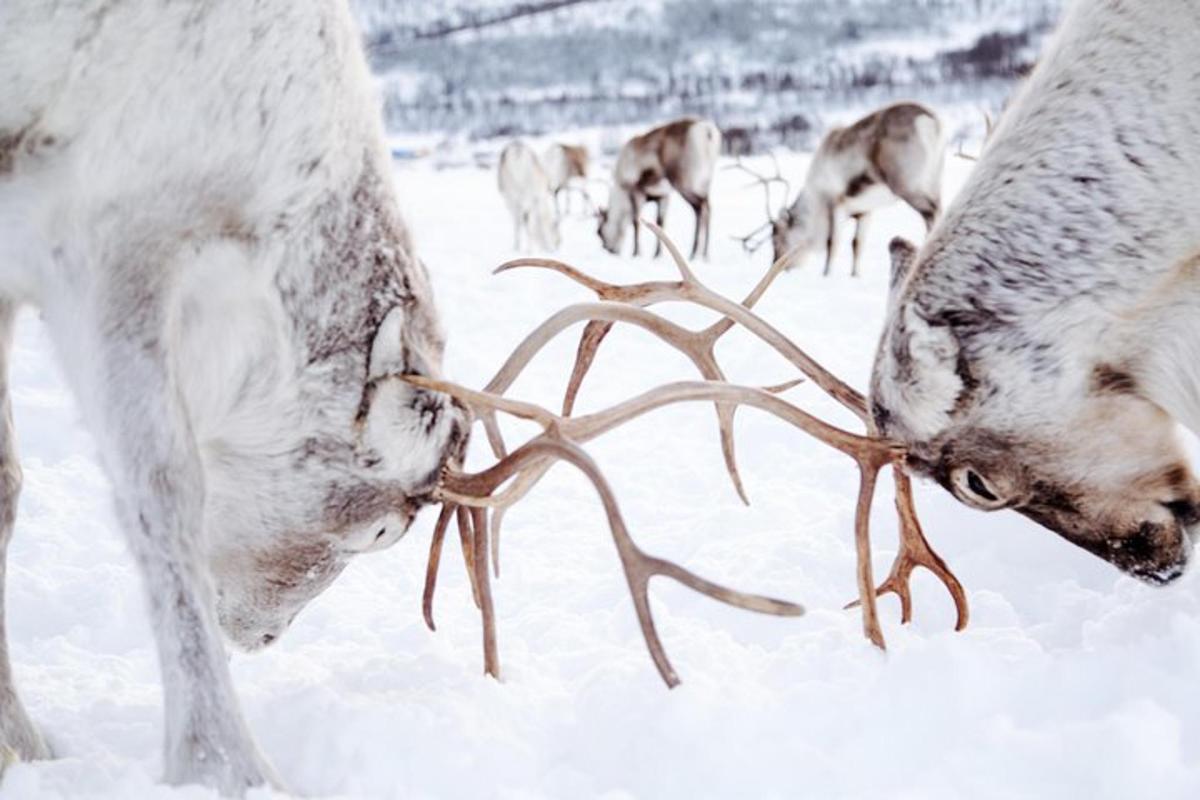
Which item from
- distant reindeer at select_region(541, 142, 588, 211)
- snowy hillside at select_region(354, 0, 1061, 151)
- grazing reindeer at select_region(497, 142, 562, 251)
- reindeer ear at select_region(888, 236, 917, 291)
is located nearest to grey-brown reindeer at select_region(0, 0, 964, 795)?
reindeer ear at select_region(888, 236, 917, 291)

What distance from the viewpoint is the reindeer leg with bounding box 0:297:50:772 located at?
94.7 inches

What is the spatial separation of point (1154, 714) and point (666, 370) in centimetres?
450

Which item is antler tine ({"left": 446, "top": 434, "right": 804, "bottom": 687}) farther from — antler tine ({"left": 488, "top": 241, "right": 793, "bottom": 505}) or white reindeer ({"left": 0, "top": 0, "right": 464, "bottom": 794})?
antler tine ({"left": 488, "top": 241, "right": 793, "bottom": 505})

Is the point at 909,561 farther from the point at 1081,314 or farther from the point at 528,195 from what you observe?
the point at 528,195

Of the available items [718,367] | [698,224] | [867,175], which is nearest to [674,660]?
[718,367]

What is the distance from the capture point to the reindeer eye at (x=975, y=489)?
2727mm

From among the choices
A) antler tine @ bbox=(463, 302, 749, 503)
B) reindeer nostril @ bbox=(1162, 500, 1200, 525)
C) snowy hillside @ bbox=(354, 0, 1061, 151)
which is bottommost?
snowy hillside @ bbox=(354, 0, 1061, 151)

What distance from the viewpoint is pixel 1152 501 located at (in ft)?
9.02

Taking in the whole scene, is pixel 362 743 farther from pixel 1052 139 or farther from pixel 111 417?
pixel 1052 139

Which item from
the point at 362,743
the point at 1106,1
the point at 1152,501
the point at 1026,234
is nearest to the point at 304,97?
the point at 362,743

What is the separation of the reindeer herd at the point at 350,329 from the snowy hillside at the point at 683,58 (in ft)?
160

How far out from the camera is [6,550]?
2.60 metres

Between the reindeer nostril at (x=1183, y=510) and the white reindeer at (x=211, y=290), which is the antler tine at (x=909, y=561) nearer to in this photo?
the reindeer nostril at (x=1183, y=510)

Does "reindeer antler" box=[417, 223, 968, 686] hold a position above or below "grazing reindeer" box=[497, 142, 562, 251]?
above
